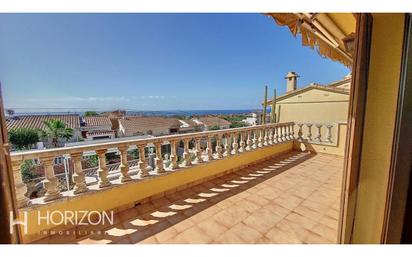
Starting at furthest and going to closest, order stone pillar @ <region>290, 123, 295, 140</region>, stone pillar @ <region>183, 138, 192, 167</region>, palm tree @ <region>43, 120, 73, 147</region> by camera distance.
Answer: palm tree @ <region>43, 120, 73, 147</region>
stone pillar @ <region>290, 123, 295, 140</region>
stone pillar @ <region>183, 138, 192, 167</region>

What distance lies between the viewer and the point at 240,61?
12258 mm

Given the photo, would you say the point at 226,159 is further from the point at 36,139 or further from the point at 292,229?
the point at 36,139

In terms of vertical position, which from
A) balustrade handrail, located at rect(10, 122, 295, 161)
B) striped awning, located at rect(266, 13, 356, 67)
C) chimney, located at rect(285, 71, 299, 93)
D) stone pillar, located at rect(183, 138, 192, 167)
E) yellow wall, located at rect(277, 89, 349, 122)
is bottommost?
stone pillar, located at rect(183, 138, 192, 167)

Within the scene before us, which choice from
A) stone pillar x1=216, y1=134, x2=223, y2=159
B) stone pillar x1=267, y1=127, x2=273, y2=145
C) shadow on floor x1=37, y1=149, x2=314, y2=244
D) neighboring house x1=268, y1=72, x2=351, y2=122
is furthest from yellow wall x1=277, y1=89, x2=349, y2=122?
stone pillar x1=216, y1=134, x2=223, y2=159

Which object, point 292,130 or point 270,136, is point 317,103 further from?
point 270,136

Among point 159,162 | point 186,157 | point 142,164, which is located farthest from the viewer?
point 186,157

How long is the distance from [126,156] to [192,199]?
114 cm

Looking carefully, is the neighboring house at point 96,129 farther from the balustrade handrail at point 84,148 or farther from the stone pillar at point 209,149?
the balustrade handrail at point 84,148

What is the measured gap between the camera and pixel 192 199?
2.58 metres

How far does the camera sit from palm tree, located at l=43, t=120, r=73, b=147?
1484cm

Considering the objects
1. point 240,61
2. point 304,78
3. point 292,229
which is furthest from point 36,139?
point 304,78

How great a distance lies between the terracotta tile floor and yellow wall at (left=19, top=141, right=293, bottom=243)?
14 cm

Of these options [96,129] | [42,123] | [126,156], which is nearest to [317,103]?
[126,156]

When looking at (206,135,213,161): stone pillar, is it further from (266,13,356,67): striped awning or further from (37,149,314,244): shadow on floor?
(266,13,356,67): striped awning
